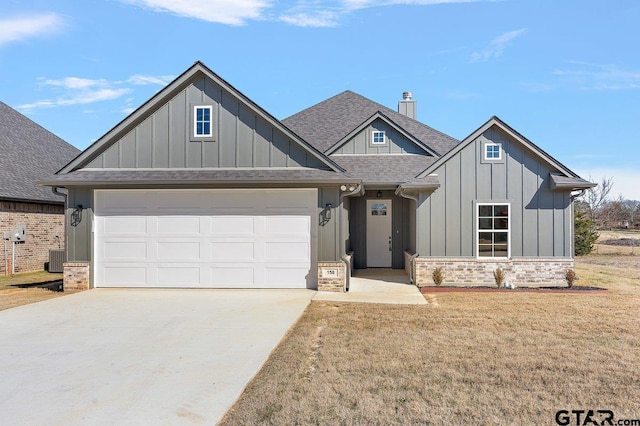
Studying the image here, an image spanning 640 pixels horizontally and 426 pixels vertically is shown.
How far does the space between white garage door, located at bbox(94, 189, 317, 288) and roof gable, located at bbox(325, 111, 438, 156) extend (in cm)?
543

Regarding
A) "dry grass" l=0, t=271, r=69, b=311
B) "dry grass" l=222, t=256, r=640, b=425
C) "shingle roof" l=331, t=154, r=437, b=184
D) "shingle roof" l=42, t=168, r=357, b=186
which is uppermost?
"shingle roof" l=331, t=154, r=437, b=184

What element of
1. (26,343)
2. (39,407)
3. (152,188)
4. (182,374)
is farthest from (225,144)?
(39,407)

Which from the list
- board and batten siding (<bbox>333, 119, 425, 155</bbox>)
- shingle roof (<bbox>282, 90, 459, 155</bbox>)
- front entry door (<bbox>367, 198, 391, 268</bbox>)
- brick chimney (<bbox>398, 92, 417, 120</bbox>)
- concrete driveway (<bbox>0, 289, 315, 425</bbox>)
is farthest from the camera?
brick chimney (<bbox>398, 92, 417, 120</bbox>)

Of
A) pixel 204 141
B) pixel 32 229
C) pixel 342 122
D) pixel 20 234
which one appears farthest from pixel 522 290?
pixel 32 229

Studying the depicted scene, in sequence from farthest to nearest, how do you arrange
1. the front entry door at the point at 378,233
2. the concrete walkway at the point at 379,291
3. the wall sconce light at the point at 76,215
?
the front entry door at the point at 378,233 → the wall sconce light at the point at 76,215 → the concrete walkway at the point at 379,291

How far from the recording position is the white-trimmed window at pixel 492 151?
526 inches

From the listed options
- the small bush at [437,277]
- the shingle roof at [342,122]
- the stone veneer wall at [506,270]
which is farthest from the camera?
the shingle roof at [342,122]

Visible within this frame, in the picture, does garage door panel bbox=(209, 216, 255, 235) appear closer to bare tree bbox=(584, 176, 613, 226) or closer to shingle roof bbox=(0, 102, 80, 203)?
shingle roof bbox=(0, 102, 80, 203)

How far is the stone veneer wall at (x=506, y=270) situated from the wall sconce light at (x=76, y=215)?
31.9 feet

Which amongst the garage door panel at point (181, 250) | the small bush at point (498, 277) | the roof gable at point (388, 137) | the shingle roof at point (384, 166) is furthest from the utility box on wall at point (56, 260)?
the small bush at point (498, 277)

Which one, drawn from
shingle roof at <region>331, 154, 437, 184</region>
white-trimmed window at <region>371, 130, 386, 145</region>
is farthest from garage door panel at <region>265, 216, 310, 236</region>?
white-trimmed window at <region>371, 130, 386, 145</region>

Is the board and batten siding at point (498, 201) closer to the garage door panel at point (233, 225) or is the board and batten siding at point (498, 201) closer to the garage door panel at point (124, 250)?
the garage door panel at point (233, 225)

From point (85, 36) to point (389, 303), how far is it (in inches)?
477

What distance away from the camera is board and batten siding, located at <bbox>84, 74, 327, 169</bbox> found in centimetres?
1280
